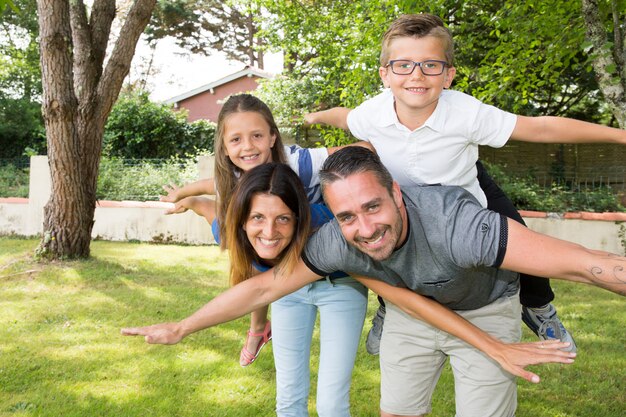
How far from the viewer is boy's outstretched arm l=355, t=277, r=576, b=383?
8.30ft

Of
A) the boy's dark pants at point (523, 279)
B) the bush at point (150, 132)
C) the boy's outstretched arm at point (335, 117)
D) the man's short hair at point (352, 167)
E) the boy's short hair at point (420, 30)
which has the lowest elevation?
the boy's dark pants at point (523, 279)

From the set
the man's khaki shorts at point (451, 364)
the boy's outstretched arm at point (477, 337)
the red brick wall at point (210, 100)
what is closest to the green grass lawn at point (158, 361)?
the man's khaki shorts at point (451, 364)

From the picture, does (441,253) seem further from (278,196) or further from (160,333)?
(160,333)

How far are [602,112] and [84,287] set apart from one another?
48.0 feet

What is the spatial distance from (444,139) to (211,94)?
24.5 m

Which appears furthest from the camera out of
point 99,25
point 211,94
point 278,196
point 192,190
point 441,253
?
point 211,94

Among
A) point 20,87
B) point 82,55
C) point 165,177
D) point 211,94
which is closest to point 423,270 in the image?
point 82,55

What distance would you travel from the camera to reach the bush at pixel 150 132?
17.2 meters

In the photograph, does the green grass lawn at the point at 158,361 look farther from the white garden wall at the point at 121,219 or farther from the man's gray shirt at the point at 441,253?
the white garden wall at the point at 121,219

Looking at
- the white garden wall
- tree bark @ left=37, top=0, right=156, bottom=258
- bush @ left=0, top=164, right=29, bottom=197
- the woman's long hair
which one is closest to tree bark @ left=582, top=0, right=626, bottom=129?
the woman's long hair

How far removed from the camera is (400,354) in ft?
9.79

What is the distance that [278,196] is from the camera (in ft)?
9.23

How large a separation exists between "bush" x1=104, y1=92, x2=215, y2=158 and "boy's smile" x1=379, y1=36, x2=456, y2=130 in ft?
47.2

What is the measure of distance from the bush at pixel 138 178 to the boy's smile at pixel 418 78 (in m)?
9.02
